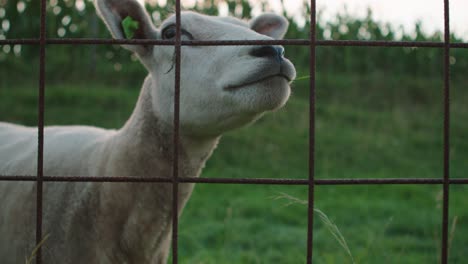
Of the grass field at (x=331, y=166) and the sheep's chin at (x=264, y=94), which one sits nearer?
the sheep's chin at (x=264, y=94)

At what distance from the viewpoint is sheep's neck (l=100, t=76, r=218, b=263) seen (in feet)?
8.64

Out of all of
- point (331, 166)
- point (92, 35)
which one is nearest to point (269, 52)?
point (331, 166)

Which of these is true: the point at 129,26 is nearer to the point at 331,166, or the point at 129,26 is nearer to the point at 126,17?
the point at 126,17

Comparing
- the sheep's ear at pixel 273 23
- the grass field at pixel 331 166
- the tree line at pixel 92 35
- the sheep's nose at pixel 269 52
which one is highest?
the tree line at pixel 92 35

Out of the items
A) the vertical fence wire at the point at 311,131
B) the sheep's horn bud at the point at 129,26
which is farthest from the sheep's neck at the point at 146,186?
the vertical fence wire at the point at 311,131

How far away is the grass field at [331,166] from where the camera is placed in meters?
4.94

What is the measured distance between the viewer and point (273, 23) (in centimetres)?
356

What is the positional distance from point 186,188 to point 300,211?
Answer: 3.77 metres

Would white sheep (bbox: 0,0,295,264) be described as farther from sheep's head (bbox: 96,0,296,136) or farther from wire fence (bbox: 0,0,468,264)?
wire fence (bbox: 0,0,468,264)

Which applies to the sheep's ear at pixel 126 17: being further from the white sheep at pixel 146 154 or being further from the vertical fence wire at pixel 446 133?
the vertical fence wire at pixel 446 133

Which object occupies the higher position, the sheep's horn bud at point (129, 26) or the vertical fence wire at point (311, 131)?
the sheep's horn bud at point (129, 26)

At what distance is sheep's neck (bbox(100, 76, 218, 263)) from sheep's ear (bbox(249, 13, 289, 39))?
1.00 meters

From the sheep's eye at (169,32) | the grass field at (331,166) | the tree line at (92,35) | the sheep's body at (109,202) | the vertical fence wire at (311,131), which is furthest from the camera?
the tree line at (92,35)

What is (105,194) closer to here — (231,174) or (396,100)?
(231,174)
